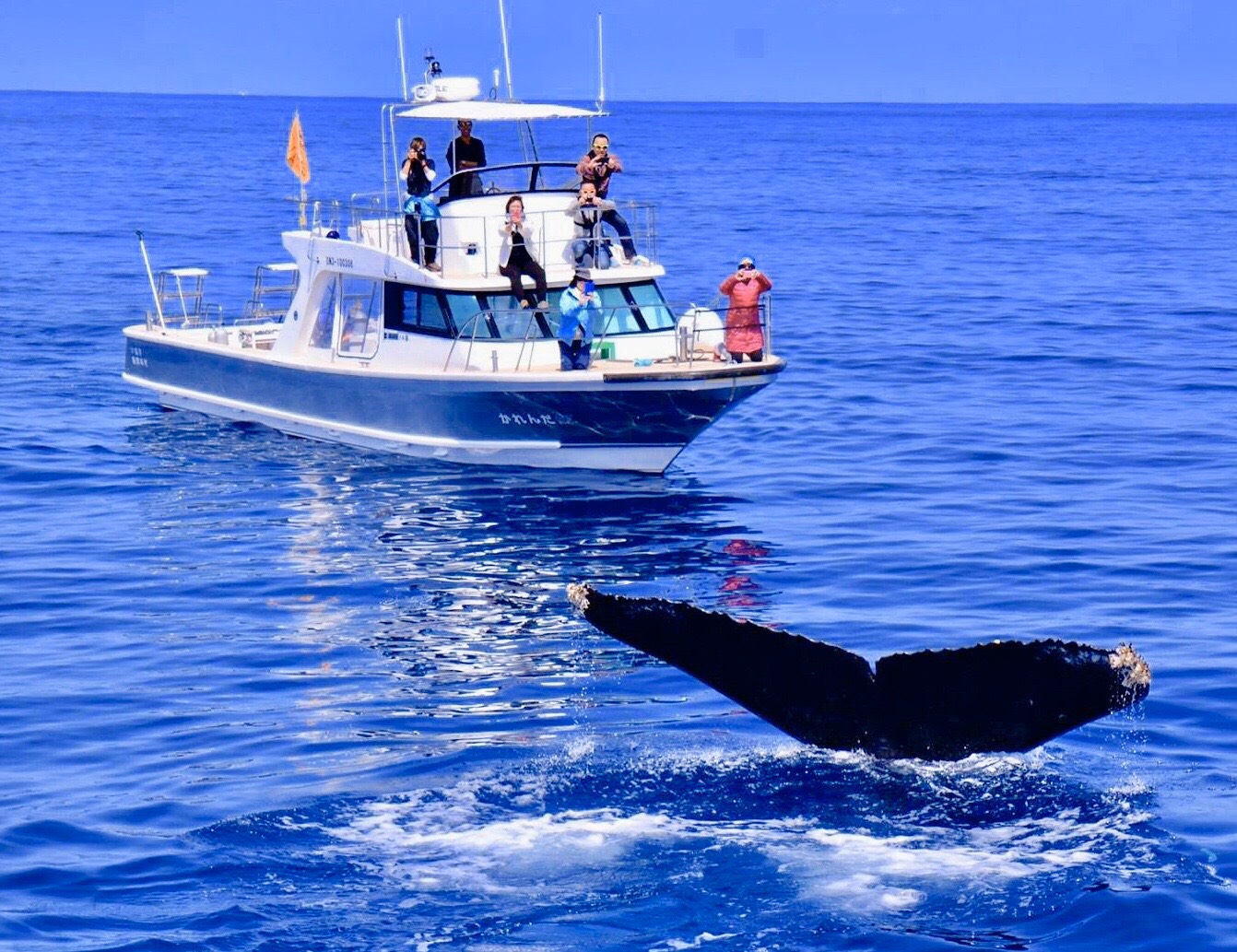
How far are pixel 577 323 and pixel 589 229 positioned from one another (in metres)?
2.22

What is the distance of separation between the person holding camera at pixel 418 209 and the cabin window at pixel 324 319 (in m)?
2.01

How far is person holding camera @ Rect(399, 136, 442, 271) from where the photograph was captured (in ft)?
86.6

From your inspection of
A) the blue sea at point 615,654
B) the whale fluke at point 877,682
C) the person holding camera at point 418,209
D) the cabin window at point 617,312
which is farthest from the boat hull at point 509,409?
the whale fluke at point 877,682

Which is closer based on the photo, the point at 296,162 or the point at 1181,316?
the point at 296,162

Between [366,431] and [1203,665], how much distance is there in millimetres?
15045

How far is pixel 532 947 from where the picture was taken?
10078 millimetres

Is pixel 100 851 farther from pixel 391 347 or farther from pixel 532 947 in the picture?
pixel 391 347

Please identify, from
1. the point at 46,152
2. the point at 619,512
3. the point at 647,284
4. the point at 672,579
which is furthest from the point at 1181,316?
the point at 46,152

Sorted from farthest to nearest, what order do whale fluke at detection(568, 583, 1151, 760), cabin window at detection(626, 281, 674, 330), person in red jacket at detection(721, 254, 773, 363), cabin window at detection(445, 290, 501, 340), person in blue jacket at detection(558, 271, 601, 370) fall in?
cabin window at detection(626, 281, 674, 330) → cabin window at detection(445, 290, 501, 340) → person in red jacket at detection(721, 254, 773, 363) → person in blue jacket at detection(558, 271, 601, 370) → whale fluke at detection(568, 583, 1151, 760)

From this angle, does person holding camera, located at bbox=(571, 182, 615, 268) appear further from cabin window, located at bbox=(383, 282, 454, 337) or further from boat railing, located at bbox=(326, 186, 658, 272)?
cabin window, located at bbox=(383, 282, 454, 337)

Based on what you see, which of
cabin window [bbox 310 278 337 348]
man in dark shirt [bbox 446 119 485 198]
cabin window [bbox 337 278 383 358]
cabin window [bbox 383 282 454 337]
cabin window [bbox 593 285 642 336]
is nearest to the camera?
cabin window [bbox 593 285 642 336]

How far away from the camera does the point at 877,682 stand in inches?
424

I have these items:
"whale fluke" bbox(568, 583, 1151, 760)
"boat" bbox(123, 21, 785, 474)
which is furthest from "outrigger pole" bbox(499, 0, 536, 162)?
"whale fluke" bbox(568, 583, 1151, 760)

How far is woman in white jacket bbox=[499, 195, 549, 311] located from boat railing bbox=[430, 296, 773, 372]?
0.74 ft
